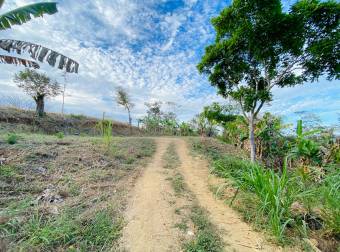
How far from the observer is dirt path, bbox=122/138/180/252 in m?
2.40

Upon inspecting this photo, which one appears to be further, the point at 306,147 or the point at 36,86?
the point at 36,86

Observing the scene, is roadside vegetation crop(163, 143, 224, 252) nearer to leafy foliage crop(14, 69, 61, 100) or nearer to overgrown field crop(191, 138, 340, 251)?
overgrown field crop(191, 138, 340, 251)

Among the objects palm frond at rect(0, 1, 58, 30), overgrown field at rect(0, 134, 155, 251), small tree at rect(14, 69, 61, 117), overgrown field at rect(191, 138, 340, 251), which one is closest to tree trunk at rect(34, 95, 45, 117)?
small tree at rect(14, 69, 61, 117)

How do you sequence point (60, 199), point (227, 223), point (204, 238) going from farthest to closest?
point (60, 199), point (227, 223), point (204, 238)

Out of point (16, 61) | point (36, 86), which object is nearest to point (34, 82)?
point (36, 86)

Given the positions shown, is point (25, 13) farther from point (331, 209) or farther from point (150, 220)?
point (331, 209)

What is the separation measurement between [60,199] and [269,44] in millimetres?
7462

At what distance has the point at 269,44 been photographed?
6.34 metres

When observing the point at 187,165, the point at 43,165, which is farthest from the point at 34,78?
the point at 187,165

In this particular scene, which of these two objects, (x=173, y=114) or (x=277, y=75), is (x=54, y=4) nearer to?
(x=277, y=75)

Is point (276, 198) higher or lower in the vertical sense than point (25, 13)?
lower

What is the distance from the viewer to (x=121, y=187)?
4.38 metres

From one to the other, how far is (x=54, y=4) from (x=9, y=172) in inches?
177

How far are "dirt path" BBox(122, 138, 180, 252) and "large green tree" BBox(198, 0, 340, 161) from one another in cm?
491
